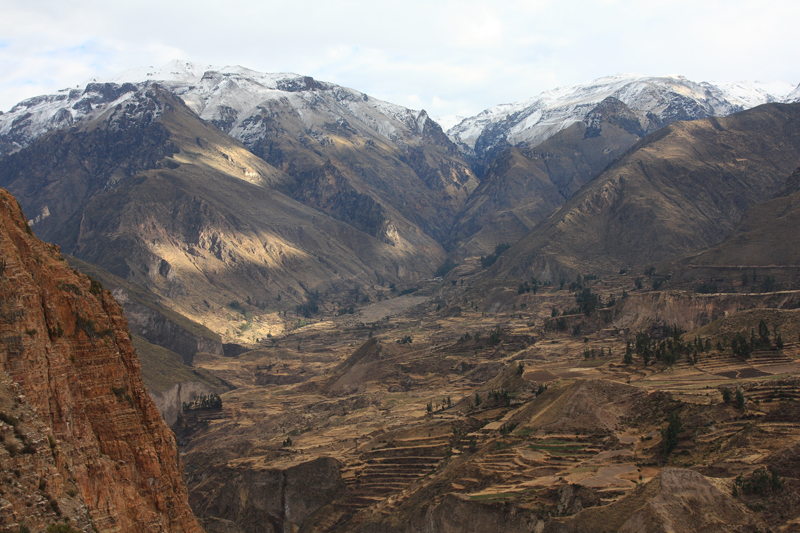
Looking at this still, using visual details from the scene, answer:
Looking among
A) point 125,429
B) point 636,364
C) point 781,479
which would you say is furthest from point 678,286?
point 125,429

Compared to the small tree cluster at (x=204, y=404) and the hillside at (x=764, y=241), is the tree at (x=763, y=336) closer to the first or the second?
the hillside at (x=764, y=241)

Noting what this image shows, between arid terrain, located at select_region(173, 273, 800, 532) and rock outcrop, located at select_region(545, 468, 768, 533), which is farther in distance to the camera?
arid terrain, located at select_region(173, 273, 800, 532)

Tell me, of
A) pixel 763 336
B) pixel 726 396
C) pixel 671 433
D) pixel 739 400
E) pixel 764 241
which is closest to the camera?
pixel 671 433

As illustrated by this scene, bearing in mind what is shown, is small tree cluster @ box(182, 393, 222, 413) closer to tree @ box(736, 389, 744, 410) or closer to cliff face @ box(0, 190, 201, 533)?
cliff face @ box(0, 190, 201, 533)

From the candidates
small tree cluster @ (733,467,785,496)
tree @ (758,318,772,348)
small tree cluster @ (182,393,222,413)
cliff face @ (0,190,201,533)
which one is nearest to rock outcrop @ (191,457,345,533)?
cliff face @ (0,190,201,533)

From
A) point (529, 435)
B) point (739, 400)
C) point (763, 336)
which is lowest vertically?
point (529, 435)

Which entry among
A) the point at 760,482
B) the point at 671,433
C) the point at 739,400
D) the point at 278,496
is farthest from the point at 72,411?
the point at 739,400

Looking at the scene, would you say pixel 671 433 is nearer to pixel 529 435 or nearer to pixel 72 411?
pixel 529 435

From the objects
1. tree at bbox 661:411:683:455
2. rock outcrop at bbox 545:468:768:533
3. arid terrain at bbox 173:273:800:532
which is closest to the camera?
rock outcrop at bbox 545:468:768:533

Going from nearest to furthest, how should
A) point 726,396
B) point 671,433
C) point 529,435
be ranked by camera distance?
point 671,433 → point 726,396 → point 529,435

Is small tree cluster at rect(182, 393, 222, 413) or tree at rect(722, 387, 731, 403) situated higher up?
tree at rect(722, 387, 731, 403)
